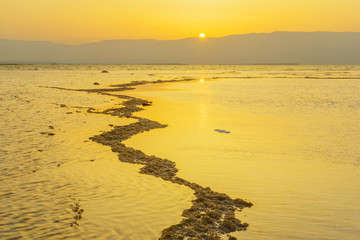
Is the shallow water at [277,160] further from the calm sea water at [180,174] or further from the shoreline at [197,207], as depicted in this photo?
the shoreline at [197,207]

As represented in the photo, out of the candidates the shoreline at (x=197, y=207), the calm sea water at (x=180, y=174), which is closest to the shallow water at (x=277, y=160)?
the calm sea water at (x=180, y=174)

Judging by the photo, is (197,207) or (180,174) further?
(180,174)

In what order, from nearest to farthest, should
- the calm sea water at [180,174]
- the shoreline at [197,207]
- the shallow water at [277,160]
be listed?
the shoreline at [197,207]
the calm sea water at [180,174]
the shallow water at [277,160]

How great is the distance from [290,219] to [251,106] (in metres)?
18.1

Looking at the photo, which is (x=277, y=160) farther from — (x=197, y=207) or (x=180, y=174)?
(x=197, y=207)

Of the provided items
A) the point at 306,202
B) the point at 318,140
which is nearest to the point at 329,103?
the point at 318,140

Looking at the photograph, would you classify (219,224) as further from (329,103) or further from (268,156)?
(329,103)

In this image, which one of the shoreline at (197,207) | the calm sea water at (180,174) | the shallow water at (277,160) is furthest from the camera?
the shallow water at (277,160)

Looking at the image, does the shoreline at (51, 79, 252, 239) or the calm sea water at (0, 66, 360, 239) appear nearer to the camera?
the shoreline at (51, 79, 252, 239)

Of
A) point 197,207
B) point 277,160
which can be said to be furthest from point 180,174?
point 277,160

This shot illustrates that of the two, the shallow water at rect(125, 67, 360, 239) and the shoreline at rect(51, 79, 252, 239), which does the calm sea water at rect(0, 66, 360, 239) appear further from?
the shoreline at rect(51, 79, 252, 239)

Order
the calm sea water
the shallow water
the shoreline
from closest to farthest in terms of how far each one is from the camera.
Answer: the shoreline
the calm sea water
the shallow water

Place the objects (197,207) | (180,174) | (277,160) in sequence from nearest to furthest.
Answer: (197,207), (180,174), (277,160)

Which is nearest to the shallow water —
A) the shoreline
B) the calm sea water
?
the calm sea water
